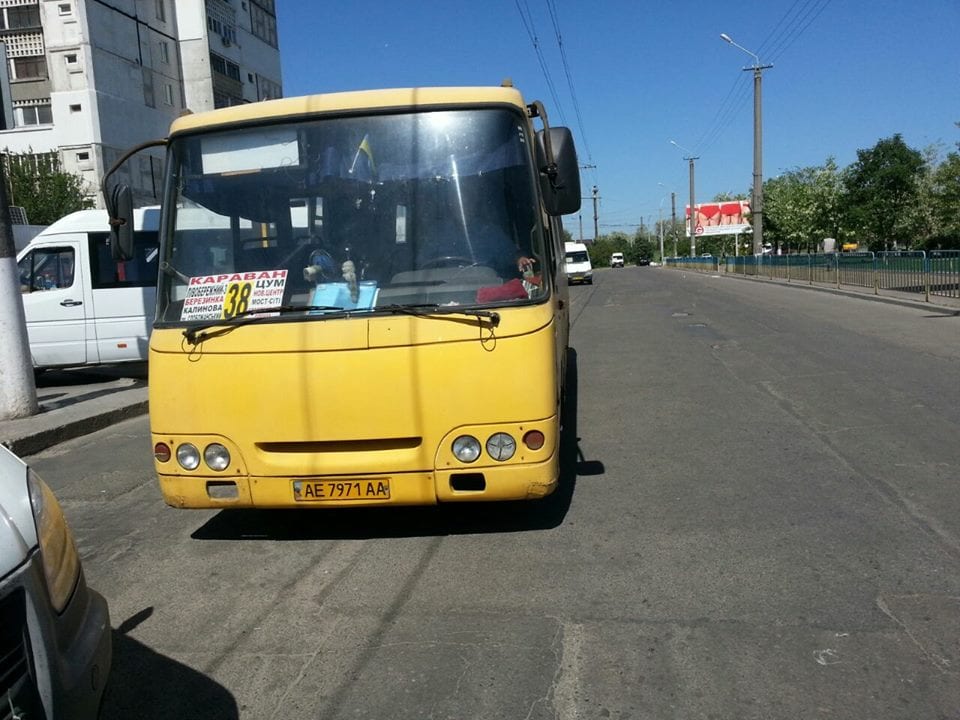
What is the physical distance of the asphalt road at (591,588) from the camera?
10.2 feet

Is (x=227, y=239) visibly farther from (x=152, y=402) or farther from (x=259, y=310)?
(x=152, y=402)

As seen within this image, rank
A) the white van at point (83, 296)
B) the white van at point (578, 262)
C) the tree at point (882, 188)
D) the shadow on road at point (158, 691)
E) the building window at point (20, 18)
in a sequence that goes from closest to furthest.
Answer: the shadow on road at point (158, 691) → the white van at point (83, 296) → the white van at point (578, 262) → the building window at point (20, 18) → the tree at point (882, 188)

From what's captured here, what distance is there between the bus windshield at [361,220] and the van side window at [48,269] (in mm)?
8132

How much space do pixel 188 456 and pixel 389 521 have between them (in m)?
1.35

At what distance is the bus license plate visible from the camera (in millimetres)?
4363

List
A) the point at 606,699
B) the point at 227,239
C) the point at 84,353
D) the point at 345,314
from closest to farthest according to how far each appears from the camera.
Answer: the point at 606,699
the point at 345,314
the point at 227,239
the point at 84,353

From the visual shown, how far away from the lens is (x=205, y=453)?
174 inches

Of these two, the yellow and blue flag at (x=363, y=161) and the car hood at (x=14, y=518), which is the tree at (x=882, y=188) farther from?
the car hood at (x=14, y=518)

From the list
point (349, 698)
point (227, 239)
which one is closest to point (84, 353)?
point (227, 239)

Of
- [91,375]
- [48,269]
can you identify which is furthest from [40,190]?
[48,269]

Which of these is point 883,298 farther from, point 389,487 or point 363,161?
point 389,487

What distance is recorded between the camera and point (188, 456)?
175 inches

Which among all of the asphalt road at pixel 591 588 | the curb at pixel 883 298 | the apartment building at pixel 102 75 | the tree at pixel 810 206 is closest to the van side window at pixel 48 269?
the asphalt road at pixel 591 588

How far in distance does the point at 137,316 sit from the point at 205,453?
27.4 ft
